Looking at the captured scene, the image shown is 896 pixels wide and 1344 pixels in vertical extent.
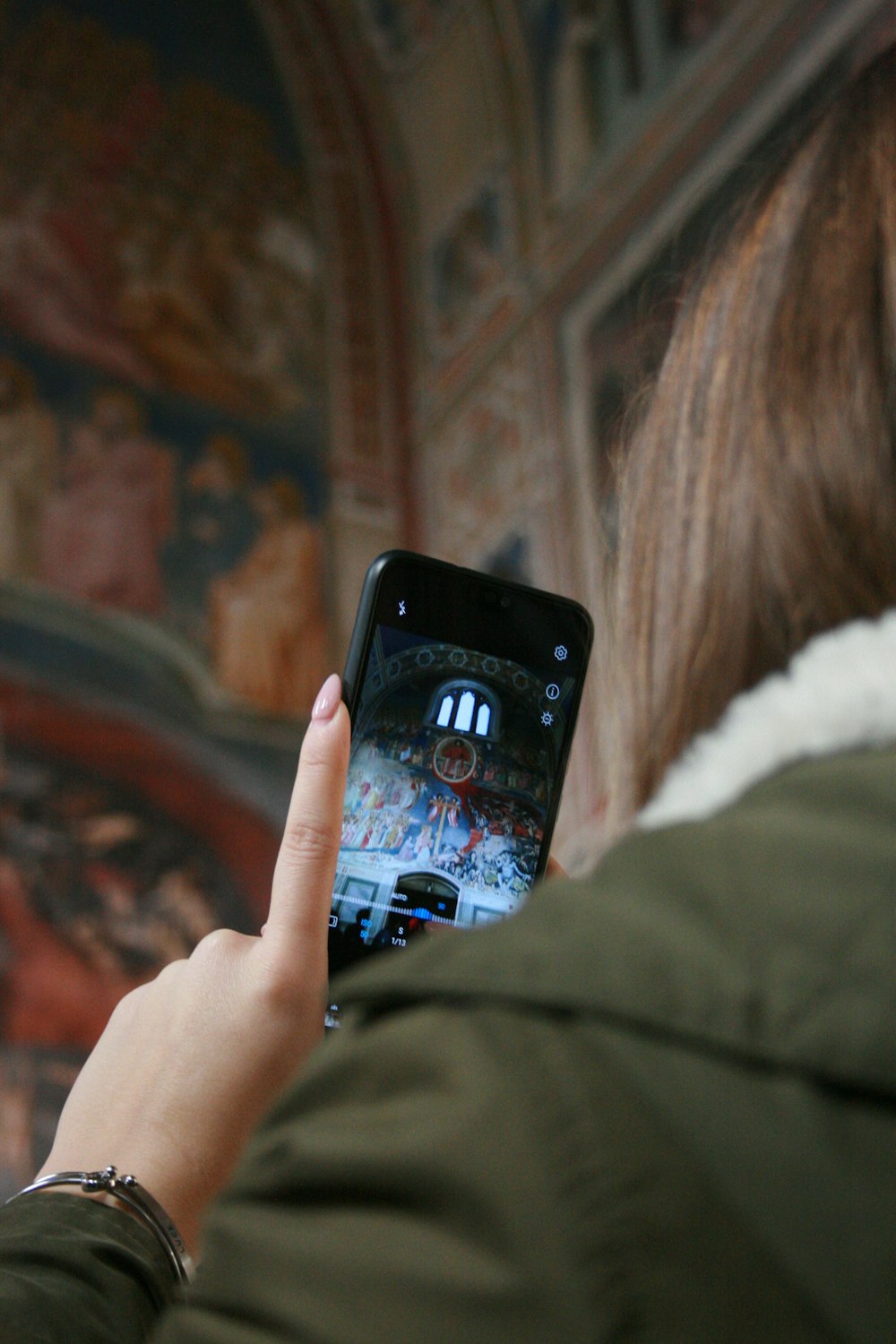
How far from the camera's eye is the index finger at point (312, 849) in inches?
39.6

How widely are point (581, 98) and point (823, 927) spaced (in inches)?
308

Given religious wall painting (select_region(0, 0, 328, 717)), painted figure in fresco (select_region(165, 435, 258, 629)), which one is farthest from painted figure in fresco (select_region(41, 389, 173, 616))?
painted figure in fresco (select_region(165, 435, 258, 629))

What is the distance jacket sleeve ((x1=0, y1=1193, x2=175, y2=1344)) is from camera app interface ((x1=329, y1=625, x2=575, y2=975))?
0.34 metres

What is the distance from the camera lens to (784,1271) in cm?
44

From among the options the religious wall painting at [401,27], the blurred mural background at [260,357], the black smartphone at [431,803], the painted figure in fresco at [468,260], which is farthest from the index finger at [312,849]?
the religious wall painting at [401,27]

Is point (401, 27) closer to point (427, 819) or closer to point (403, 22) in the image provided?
point (403, 22)

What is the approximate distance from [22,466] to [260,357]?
1755 mm

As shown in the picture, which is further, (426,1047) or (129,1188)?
(129,1188)

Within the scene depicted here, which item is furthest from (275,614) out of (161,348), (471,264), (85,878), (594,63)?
(594,63)

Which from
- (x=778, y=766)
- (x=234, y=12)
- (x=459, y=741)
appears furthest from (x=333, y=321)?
(x=778, y=766)

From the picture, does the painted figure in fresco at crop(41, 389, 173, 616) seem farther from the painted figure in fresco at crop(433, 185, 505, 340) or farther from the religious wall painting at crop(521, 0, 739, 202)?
the religious wall painting at crop(521, 0, 739, 202)

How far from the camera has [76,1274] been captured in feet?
2.74

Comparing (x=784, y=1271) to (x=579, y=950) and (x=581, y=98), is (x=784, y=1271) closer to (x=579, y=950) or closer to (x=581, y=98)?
(x=579, y=950)

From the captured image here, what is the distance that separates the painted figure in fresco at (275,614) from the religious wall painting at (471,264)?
148 centimetres
